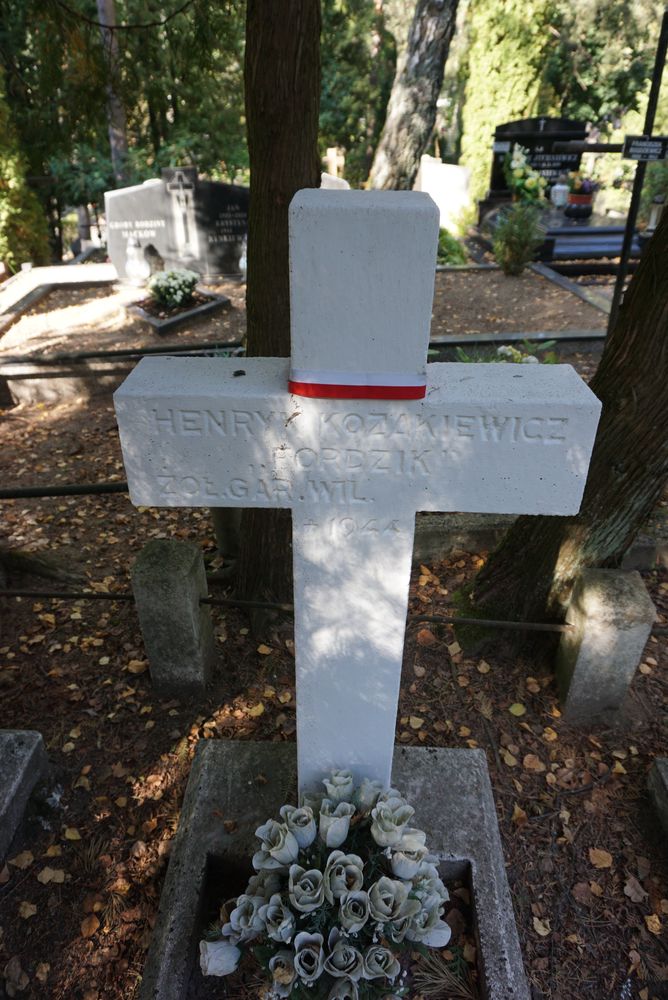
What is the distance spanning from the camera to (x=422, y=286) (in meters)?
1.45

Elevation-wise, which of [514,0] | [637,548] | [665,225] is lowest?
[637,548]

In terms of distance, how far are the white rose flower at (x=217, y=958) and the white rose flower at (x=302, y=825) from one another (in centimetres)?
34

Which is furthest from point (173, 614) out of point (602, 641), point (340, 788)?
point (602, 641)

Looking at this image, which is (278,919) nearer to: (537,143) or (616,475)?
(616,475)

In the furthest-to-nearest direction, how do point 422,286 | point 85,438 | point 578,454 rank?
point 85,438, point 578,454, point 422,286

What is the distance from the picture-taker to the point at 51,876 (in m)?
2.47

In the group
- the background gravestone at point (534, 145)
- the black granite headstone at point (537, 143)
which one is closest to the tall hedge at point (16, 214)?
the background gravestone at point (534, 145)

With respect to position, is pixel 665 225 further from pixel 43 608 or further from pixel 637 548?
pixel 43 608

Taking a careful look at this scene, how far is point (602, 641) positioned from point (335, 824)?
1488 mm

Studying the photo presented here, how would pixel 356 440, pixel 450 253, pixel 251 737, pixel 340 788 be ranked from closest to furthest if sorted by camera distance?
pixel 356 440 < pixel 340 788 < pixel 251 737 < pixel 450 253

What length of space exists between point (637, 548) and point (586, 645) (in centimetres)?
140

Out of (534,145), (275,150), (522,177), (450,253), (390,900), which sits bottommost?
(450,253)

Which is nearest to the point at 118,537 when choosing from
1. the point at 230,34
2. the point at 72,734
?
the point at 72,734

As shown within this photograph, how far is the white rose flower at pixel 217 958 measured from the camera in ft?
6.23
